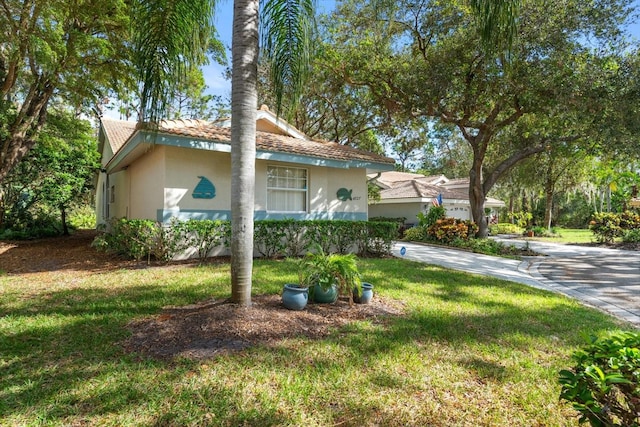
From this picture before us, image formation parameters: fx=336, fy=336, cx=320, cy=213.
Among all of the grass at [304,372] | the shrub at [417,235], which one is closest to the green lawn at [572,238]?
the shrub at [417,235]

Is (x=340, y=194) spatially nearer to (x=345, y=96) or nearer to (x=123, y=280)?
(x=123, y=280)

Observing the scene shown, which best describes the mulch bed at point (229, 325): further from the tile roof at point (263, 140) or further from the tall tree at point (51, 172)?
the tall tree at point (51, 172)

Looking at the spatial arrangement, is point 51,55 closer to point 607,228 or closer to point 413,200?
point 413,200

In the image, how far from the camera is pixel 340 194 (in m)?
11.9

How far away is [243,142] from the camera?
4.23 meters

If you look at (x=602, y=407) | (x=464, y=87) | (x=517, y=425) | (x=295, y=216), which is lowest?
(x=517, y=425)

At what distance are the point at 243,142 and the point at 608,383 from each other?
12.9ft

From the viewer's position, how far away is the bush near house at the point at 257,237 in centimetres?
834

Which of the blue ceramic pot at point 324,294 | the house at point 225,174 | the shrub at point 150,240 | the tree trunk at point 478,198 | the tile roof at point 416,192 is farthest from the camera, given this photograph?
the tile roof at point 416,192

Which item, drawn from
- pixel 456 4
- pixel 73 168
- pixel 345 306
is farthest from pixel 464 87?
pixel 73 168

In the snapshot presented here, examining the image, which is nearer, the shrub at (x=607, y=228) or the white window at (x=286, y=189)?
the white window at (x=286, y=189)

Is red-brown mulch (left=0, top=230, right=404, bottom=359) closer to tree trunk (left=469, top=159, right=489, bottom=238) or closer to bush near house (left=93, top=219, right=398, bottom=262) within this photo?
bush near house (left=93, top=219, right=398, bottom=262)

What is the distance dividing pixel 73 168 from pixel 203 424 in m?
15.7

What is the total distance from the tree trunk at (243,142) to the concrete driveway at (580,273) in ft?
19.7
